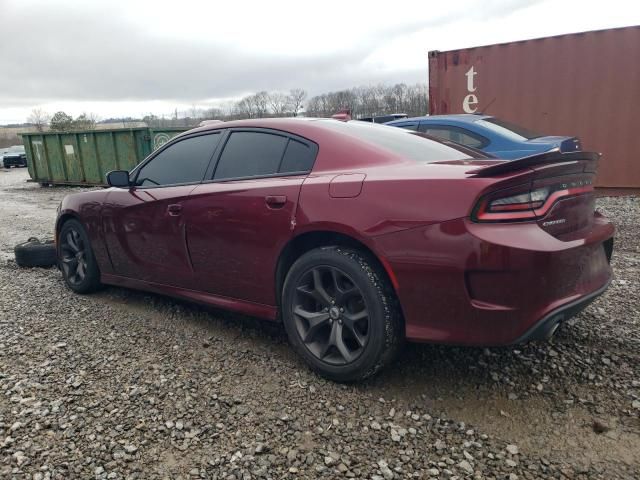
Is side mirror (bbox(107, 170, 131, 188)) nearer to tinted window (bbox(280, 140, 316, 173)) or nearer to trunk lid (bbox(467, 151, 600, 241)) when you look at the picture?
tinted window (bbox(280, 140, 316, 173))

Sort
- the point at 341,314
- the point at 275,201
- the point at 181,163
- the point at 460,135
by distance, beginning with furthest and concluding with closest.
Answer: the point at 460,135, the point at 181,163, the point at 275,201, the point at 341,314

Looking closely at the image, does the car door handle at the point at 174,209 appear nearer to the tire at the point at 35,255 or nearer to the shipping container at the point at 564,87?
the tire at the point at 35,255

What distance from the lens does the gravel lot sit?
2107mm

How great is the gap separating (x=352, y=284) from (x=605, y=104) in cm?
809

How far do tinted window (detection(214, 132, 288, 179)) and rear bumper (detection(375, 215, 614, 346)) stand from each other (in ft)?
3.37

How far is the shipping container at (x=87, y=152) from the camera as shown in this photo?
1400 centimetres

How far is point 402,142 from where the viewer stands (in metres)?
3.05

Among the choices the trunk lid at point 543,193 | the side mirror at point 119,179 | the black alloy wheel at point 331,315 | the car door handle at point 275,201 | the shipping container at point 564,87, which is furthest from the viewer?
the shipping container at point 564,87

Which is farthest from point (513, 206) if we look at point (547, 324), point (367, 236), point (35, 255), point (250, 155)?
point (35, 255)

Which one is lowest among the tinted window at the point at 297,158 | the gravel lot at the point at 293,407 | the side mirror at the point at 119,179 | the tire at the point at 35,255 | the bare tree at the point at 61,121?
the gravel lot at the point at 293,407

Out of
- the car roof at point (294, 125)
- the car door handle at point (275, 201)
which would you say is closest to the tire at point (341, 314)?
the car door handle at point (275, 201)

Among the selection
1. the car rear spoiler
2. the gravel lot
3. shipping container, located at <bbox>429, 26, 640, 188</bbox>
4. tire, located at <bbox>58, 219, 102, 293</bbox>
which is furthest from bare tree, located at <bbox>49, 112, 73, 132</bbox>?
the car rear spoiler

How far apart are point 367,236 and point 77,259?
10.6ft

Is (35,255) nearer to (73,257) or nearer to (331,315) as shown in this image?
(73,257)
